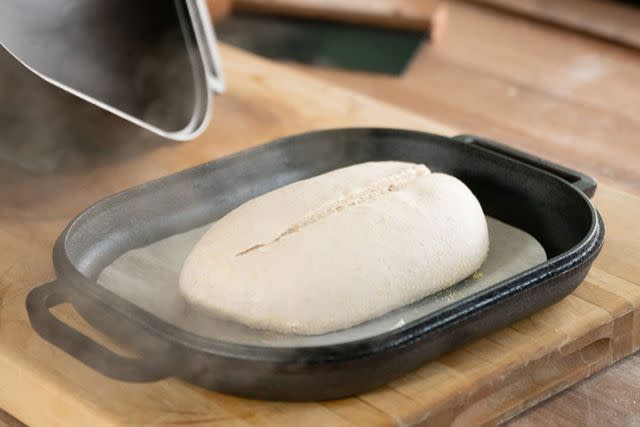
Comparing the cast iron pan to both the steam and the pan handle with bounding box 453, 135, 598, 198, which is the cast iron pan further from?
the steam

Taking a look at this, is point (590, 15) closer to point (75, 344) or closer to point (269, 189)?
point (269, 189)

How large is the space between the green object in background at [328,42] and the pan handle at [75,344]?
0.95m

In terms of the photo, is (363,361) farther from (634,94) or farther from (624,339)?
(634,94)

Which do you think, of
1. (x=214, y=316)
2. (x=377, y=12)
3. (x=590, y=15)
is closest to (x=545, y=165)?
(x=214, y=316)

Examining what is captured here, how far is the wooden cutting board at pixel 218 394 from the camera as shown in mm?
943

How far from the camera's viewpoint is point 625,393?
1090 mm

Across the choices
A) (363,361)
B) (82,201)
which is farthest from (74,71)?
(363,361)

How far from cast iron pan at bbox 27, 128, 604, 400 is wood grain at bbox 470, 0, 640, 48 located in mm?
787

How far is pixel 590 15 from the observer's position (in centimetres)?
206

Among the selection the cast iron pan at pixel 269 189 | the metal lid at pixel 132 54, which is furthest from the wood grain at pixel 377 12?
the cast iron pan at pixel 269 189

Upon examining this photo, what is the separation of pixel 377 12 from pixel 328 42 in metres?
0.10

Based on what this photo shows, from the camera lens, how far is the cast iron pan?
91 cm

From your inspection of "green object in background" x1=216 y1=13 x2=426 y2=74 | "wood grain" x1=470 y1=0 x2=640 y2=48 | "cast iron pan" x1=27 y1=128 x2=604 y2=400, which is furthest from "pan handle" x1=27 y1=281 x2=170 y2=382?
"wood grain" x1=470 y1=0 x2=640 y2=48

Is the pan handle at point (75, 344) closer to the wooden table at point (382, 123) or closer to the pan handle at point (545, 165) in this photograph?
the wooden table at point (382, 123)
